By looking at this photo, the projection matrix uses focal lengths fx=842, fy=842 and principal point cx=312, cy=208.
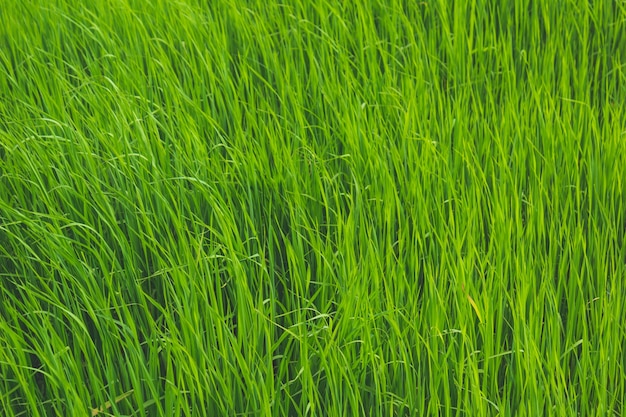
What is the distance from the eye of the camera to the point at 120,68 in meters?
1.88

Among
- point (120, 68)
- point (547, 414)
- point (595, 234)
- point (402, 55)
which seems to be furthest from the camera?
point (402, 55)

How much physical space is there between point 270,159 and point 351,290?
502mm

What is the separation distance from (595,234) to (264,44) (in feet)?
2.98

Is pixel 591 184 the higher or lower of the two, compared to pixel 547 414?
higher

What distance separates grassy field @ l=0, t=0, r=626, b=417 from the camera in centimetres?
129

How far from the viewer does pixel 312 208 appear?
5.22 feet

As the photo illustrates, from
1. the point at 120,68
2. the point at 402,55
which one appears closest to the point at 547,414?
the point at 402,55


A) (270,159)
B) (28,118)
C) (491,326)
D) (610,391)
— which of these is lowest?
(610,391)

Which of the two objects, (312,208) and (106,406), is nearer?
(106,406)

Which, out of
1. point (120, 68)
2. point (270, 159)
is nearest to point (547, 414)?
point (270, 159)

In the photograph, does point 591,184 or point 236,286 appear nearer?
point 236,286

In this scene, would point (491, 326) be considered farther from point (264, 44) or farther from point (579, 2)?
point (579, 2)

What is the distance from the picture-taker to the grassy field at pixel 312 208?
129 centimetres

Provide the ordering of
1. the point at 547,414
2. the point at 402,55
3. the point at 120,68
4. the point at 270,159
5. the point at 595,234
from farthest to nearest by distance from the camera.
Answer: the point at 402,55 < the point at 120,68 < the point at 270,159 < the point at 595,234 < the point at 547,414
